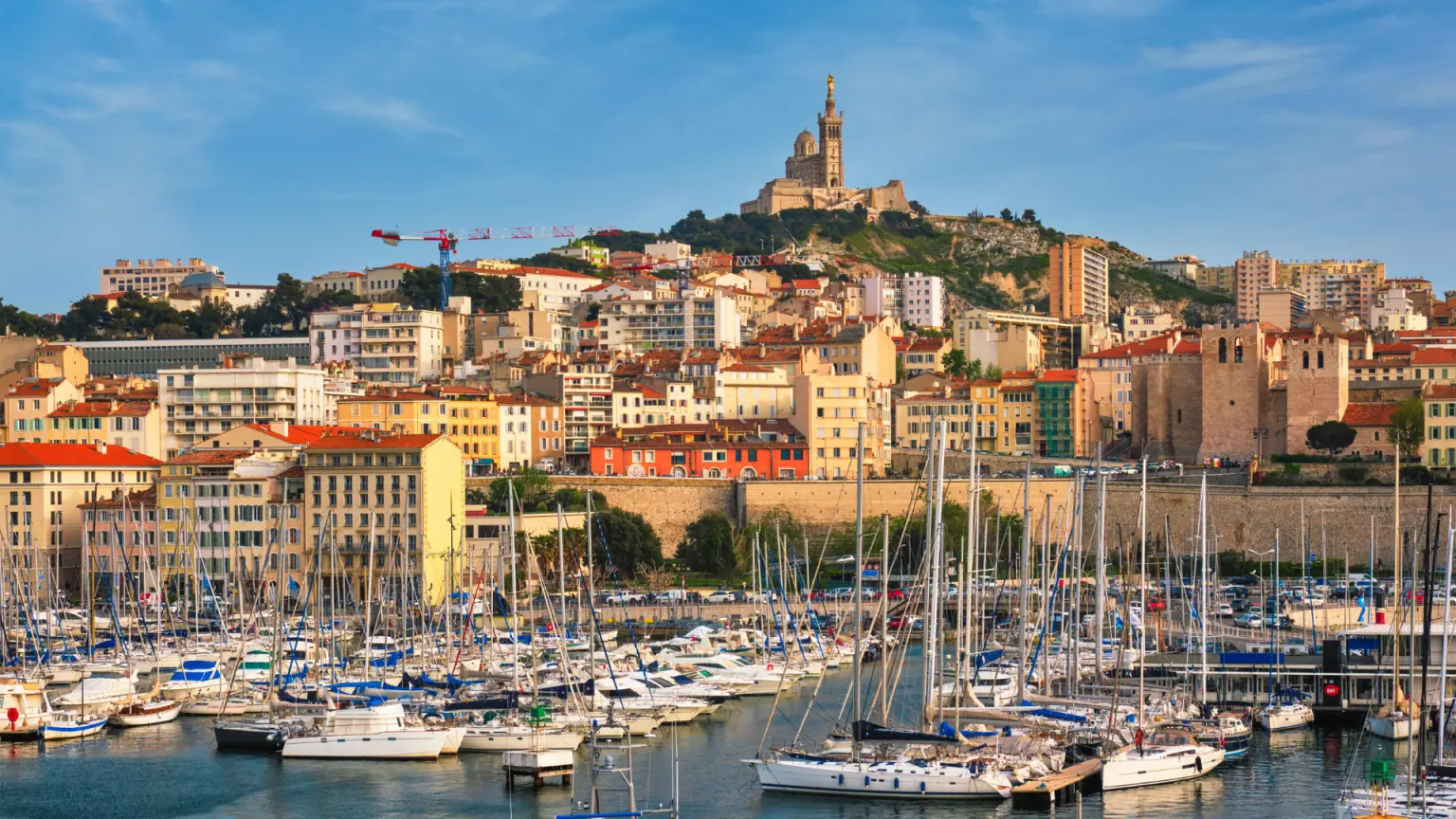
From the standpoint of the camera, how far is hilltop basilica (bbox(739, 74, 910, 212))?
15950 cm

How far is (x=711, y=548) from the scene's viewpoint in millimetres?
66812

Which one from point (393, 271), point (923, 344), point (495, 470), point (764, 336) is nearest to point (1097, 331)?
point (923, 344)

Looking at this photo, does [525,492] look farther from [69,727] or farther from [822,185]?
[822,185]

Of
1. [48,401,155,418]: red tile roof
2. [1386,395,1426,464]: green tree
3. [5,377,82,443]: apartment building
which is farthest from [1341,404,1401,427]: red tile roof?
[5,377,82,443]: apartment building

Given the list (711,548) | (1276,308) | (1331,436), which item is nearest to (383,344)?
(711,548)

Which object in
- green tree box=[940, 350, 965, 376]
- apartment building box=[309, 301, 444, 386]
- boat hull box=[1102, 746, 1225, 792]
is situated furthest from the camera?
green tree box=[940, 350, 965, 376]

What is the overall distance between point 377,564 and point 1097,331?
63.0 meters

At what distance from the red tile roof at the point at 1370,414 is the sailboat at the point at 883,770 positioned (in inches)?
1735

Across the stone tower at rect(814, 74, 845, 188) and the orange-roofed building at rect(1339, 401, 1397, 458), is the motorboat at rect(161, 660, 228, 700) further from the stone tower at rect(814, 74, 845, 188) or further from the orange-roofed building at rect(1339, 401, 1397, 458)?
the stone tower at rect(814, 74, 845, 188)

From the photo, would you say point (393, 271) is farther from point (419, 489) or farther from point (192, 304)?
point (419, 489)

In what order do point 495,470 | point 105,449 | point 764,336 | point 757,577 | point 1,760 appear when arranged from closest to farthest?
point 1,760 → point 757,577 → point 105,449 → point 495,470 → point 764,336

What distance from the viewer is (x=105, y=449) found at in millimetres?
66562

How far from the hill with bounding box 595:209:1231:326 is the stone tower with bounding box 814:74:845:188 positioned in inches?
272

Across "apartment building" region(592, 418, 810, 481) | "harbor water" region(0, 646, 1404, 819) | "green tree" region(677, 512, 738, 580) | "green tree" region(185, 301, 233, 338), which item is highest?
"green tree" region(185, 301, 233, 338)
